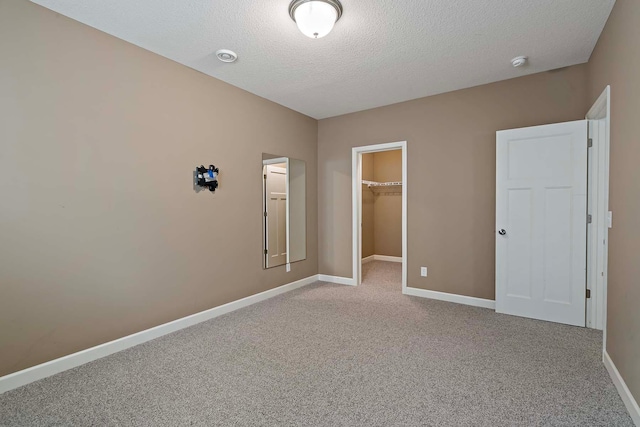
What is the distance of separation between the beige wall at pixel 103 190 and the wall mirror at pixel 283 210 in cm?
45

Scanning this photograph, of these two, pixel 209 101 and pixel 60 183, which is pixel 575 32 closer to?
pixel 209 101

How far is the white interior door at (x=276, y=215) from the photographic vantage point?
407 cm

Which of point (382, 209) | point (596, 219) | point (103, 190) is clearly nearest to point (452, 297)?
point (596, 219)

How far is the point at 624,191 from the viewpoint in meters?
1.95

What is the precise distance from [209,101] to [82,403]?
279 centimetres

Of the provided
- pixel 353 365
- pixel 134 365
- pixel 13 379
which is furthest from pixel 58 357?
pixel 353 365

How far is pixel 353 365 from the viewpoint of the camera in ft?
7.60

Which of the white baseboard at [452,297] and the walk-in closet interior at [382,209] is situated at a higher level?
the walk-in closet interior at [382,209]

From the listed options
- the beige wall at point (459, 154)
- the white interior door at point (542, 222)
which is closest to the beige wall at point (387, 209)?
the beige wall at point (459, 154)

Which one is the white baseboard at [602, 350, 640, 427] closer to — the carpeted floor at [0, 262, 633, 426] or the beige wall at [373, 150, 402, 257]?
the carpeted floor at [0, 262, 633, 426]

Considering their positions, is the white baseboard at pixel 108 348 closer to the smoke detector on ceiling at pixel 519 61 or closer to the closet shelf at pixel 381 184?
the closet shelf at pixel 381 184

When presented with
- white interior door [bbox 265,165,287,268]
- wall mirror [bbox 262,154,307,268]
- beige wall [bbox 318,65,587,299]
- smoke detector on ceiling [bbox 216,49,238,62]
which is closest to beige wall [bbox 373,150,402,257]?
beige wall [bbox 318,65,587,299]

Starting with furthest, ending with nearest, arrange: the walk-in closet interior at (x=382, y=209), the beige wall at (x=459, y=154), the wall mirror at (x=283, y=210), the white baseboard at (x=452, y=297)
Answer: the walk-in closet interior at (x=382, y=209) → the wall mirror at (x=283, y=210) → the white baseboard at (x=452, y=297) → the beige wall at (x=459, y=154)

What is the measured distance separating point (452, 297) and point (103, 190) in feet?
12.8
